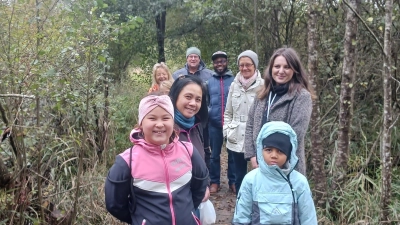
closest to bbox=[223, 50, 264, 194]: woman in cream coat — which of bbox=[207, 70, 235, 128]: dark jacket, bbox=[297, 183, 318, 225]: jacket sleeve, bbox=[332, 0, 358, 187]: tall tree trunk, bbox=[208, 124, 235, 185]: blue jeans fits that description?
bbox=[207, 70, 235, 128]: dark jacket

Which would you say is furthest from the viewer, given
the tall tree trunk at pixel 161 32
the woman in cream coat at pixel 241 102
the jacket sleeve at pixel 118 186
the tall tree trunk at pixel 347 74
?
the tall tree trunk at pixel 161 32

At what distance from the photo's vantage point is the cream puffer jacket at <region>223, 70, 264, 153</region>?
188 inches

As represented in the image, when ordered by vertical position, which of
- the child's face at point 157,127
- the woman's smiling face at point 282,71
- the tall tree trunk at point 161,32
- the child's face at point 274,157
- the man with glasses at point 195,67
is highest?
the tall tree trunk at point 161,32

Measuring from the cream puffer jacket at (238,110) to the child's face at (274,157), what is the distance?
7.03ft

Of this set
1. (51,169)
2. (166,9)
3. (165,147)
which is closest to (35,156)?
(51,169)

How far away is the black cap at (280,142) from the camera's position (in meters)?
2.56

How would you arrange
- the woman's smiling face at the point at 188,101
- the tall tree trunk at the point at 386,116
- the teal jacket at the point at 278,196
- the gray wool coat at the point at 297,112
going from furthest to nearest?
the tall tree trunk at the point at 386,116, the gray wool coat at the point at 297,112, the woman's smiling face at the point at 188,101, the teal jacket at the point at 278,196

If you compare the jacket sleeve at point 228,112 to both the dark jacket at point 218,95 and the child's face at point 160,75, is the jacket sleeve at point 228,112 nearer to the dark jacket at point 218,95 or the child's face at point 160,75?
the dark jacket at point 218,95

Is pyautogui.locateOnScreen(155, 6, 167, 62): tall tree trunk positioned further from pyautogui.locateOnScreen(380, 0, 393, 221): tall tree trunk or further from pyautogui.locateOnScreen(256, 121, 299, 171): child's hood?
pyautogui.locateOnScreen(256, 121, 299, 171): child's hood

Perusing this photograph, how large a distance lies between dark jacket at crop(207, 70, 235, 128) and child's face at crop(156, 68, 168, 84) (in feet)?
2.00

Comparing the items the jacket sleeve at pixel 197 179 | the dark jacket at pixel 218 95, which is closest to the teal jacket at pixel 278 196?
the jacket sleeve at pixel 197 179

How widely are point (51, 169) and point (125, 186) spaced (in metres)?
2.55

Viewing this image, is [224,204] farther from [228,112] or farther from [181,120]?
[181,120]

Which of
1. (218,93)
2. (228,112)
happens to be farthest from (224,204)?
(218,93)
